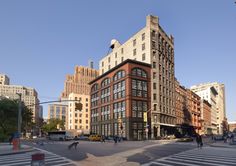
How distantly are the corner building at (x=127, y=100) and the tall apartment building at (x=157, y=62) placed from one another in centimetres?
254

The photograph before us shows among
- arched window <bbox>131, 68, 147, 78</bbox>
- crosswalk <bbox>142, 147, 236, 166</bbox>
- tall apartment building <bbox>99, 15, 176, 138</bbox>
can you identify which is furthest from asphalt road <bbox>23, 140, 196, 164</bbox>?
arched window <bbox>131, 68, 147, 78</bbox>

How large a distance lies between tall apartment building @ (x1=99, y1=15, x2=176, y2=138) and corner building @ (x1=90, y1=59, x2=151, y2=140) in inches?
99.9

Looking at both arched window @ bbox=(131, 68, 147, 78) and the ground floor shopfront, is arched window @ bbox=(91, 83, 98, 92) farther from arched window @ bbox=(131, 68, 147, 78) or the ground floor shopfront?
arched window @ bbox=(131, 68, 147, 78)

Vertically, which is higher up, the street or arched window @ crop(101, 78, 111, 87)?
arched window @ crop(101, 78, 111, 87)

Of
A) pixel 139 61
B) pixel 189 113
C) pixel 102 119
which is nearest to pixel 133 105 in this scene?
pixel 139 61

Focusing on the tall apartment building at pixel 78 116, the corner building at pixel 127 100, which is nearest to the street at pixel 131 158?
the corner building at pixel 127 100

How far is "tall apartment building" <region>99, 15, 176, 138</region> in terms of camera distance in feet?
267

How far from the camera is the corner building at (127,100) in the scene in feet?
247

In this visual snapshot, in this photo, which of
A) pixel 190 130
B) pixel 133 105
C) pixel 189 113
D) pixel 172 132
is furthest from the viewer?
pixel 189 113

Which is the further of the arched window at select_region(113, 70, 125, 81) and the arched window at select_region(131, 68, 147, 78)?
the arched window at select_region(113, 70, 125, 81)

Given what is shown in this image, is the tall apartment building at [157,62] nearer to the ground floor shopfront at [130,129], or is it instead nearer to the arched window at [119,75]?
the ground floor shopfront at [130,129]

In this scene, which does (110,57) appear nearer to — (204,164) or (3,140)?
(3,140)

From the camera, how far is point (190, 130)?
332 ft

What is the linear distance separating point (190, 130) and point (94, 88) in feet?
129
